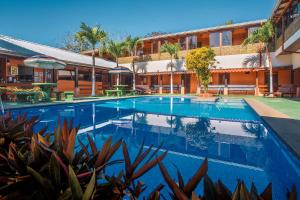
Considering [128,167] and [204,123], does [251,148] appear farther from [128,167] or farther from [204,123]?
[128,167]

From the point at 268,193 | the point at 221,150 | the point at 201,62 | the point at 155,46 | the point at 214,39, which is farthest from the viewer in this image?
the point at 155,46

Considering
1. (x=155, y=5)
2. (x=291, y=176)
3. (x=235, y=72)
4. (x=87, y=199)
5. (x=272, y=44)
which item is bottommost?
(x=291, y=176)

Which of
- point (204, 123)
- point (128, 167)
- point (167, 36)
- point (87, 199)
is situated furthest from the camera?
point (167, 36)

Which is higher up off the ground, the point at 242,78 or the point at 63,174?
the point at 242,78

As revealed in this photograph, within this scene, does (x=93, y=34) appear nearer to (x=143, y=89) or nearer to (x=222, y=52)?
(x=143, y=89)

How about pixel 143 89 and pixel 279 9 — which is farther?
pixel 143 89

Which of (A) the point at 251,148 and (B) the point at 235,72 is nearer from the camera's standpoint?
(A) the point at 251,148

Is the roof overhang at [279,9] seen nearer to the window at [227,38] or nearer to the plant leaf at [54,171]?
the window at [227,38]

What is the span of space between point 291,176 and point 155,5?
123 ft

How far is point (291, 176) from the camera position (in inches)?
159

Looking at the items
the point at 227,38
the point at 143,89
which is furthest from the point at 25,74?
the point at 227,38

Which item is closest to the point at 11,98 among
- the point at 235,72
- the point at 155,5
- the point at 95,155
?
the point at 95,155

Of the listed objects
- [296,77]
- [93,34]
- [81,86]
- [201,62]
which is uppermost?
[93,34]

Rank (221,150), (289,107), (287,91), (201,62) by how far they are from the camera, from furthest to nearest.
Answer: (201,62) < (287,91) < (289,107) < (221,150)
